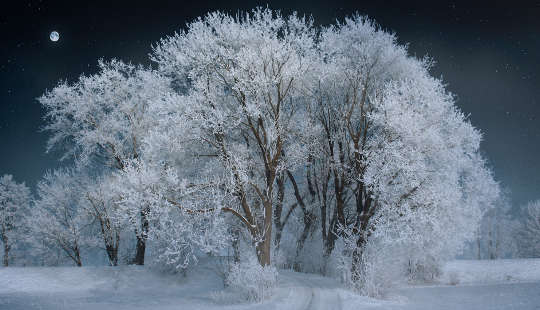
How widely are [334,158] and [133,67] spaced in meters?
13.3


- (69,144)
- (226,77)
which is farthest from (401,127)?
(69,144)

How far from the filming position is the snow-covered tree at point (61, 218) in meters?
22.8

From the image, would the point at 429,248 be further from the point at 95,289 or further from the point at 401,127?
the point at 95,289

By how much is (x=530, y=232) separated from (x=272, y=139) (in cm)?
4062

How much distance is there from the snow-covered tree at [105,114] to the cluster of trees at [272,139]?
0.26 ft

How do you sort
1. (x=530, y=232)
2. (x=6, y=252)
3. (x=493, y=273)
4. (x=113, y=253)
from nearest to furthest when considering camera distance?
(x=493, y=273) → (x=113, y=253) → (x=6, y=252) → (x=530, y=232)

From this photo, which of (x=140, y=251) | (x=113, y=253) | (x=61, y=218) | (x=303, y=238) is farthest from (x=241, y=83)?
(x=61, y=218)

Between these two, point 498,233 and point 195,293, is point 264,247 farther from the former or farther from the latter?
point 498,233

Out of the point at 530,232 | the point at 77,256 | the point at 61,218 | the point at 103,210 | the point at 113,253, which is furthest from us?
the point at 530,232

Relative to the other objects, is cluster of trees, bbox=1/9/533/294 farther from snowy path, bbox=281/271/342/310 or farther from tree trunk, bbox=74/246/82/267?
tree trunk, bbox=74/246/82/267

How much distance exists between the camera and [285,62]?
13.4 metres

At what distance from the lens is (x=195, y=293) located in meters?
14.3

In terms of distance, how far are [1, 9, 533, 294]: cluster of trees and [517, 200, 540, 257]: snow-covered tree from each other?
29007 millimetres

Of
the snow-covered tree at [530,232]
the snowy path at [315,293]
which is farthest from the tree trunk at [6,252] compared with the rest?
the snow-covered tree at [530,232]
